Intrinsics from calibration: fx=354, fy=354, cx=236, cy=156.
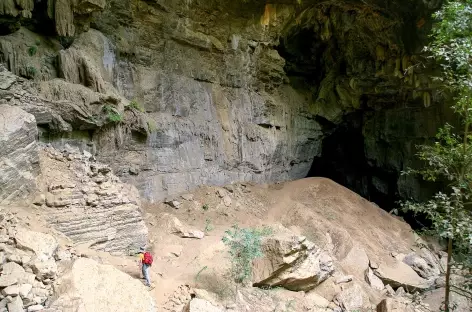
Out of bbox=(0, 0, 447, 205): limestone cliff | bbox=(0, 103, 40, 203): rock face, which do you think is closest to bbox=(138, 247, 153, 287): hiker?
bbox=(0, 103, 40, 203): rock face

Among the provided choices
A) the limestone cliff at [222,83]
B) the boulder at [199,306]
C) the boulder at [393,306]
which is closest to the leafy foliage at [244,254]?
the boulder at [199,306]

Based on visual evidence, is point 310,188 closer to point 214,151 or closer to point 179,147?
point 214,151

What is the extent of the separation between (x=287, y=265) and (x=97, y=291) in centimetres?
412

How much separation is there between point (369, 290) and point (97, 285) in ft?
24.0

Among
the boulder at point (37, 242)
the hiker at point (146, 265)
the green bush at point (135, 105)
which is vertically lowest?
the hiker at point (146, 265)

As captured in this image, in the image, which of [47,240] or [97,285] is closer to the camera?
[97,285]

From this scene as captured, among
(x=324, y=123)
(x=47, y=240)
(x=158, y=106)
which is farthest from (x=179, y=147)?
(x=324, y=123)

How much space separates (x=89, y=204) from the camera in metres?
6.86

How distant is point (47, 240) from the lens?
5.48 meters

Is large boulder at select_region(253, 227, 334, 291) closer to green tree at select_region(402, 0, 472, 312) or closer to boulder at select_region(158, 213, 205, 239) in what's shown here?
boulder at select_region(158, 213, 205, 239)

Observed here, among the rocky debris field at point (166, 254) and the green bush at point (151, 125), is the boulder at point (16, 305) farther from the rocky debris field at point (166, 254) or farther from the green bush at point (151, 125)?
the green bush at point (151, 125)

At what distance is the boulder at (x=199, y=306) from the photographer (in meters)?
5.77

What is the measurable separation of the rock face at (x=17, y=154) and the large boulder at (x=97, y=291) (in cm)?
189

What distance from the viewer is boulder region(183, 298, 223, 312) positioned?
577 centimetres
